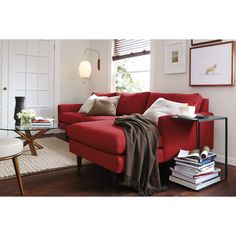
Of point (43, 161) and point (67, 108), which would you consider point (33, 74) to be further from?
point (43, 161)

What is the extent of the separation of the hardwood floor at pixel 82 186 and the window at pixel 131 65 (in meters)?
2.18

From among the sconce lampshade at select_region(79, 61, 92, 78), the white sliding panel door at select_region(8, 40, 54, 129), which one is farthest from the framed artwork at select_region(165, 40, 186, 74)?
the white sliding panel door at select_region(8, 40, 54, 129)

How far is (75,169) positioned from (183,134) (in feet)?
4.04

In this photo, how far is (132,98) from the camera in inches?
154

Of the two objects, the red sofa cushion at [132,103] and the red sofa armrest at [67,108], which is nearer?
the red sofa cushion at [132,103]

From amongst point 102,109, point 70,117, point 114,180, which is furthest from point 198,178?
point 70,117

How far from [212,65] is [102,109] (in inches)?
66.0

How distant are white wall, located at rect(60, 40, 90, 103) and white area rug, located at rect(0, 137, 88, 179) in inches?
75.9

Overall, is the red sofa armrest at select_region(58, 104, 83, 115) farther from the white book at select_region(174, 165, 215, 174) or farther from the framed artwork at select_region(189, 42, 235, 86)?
the white book at select_region(174, 165, 215, 174)

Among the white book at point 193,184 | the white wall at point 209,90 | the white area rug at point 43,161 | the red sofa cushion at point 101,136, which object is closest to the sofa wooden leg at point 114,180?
the red sofa cushion at point 101,136

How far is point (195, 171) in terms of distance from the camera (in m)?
2.29

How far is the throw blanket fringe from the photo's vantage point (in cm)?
219

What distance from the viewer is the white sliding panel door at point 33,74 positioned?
16.0ft

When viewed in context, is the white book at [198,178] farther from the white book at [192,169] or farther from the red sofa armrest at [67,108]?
the red sofa armrest at [67,108]
